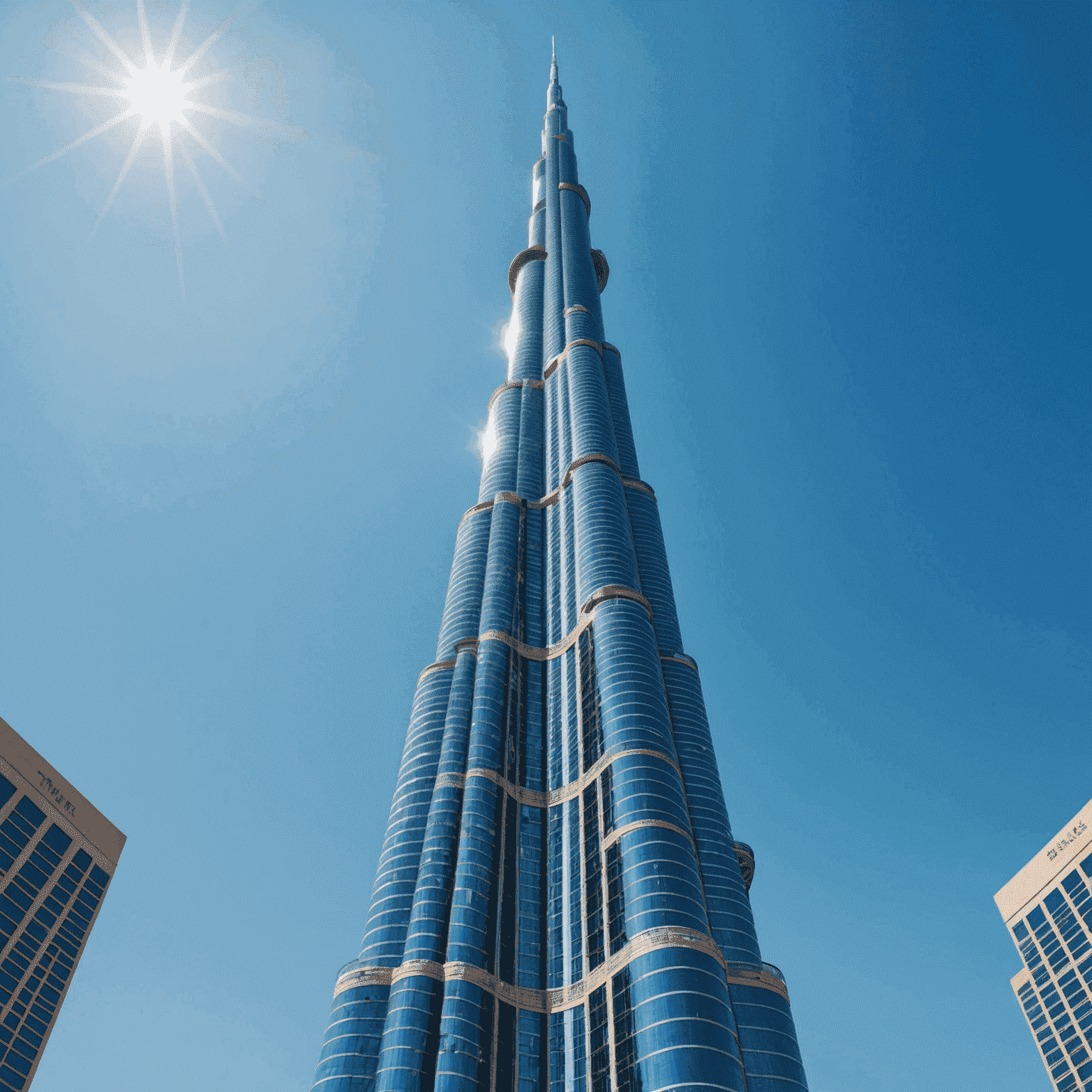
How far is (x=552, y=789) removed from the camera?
18562 centimetres

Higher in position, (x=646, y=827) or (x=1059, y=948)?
(x=1059, y=948)

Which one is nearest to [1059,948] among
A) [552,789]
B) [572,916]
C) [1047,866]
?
[1047,866]

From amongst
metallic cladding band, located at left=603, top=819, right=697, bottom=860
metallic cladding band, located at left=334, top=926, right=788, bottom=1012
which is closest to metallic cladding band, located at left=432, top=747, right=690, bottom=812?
metallic cladding band, located at left=603, top=819, right=697, bottom=860

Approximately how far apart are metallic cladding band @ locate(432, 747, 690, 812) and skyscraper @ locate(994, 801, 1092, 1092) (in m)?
74.8

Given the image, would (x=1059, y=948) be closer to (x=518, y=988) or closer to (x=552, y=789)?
(x=552, y=789)

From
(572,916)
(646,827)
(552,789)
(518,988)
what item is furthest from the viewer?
(552,789)

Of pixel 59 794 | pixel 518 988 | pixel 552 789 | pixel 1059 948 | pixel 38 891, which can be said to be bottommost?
pixel 518 988

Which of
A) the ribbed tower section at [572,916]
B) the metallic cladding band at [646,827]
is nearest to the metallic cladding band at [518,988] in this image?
the ribbed tower section at [572,916]

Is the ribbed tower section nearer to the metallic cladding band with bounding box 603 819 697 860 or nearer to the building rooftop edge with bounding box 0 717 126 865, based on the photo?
the metallic cladding band with bounding box 603 819 697 860

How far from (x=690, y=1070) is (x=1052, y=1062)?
9705cm

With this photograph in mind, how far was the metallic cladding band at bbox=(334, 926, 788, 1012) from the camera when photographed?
458 ft

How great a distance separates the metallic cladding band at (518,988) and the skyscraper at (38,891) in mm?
46755

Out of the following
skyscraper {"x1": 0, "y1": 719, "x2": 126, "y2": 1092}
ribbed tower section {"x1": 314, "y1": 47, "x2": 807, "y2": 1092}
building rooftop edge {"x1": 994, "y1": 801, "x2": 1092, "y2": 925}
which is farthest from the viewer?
building rooftop edge {"x1": 994, "y1": 801, "x2": 1092, "y2": 925}

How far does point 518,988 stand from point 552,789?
4182 cm
